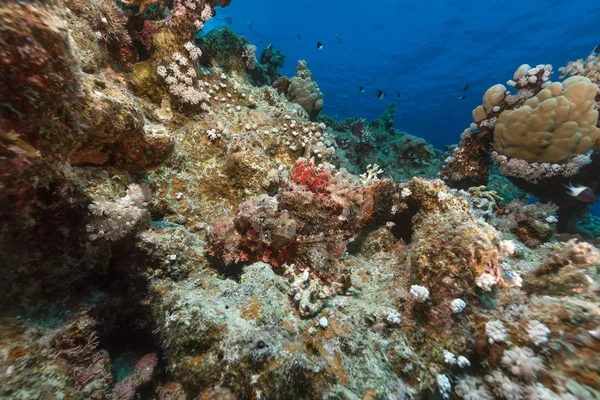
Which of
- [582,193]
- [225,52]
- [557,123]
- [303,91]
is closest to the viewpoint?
[557,123]

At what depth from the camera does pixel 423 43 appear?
1672 inches

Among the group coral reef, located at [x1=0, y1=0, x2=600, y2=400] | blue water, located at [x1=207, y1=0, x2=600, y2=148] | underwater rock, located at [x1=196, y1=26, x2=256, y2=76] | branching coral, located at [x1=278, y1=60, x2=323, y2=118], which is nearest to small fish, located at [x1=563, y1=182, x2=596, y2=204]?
coral reef, located at [x1=0, y1=0, x2=600, y2=400]

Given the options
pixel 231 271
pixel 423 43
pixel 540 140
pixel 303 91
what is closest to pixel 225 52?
pixel 303 91

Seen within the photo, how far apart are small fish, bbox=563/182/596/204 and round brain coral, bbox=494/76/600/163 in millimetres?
992

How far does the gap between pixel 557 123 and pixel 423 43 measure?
4650cm

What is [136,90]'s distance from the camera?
5984 millimetres

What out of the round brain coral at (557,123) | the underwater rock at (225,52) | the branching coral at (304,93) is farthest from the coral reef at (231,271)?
the branching coral at (304,93)

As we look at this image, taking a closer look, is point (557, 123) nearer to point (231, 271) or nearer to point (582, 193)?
point (582, 193)

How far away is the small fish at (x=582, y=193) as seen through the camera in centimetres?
631

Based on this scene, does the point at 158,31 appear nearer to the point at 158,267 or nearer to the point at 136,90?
the point at 136,90

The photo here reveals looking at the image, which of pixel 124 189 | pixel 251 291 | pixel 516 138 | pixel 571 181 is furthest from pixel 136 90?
pixel 571 181

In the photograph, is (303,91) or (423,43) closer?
(303,91)

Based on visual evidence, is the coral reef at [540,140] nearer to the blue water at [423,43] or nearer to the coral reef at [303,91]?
the coral reef at [303,91]

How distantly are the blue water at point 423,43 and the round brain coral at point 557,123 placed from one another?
3011cm
